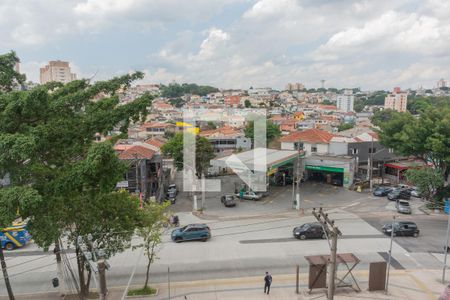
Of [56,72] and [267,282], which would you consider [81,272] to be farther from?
[56,72]

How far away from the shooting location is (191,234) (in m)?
22.6

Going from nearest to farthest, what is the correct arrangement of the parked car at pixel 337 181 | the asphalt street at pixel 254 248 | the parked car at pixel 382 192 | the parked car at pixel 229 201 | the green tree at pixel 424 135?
the asphalt street at pixel 254 248
the green tree at pixel 424 135
the parked car at pixel 229 201
the parked car at pixel 382 192
the parked car at pixel 337 181

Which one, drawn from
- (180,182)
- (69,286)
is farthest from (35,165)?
(180,182)

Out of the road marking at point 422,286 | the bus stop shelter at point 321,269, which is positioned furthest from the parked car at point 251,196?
the bus stop shelter at point 321,269

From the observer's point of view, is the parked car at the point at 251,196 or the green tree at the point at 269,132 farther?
the green tree at the point at 269,132

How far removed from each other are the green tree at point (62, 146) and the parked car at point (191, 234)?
9007mm

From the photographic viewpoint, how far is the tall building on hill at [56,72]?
16962 cm

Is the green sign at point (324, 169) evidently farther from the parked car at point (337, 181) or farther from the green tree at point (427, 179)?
the green tree at point (427, 179)

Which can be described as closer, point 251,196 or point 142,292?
point 142,292

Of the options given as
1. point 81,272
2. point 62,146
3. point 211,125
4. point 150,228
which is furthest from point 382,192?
point 211,125

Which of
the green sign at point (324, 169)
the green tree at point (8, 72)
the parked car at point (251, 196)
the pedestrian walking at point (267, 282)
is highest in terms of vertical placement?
the green tree at point (8, 72)

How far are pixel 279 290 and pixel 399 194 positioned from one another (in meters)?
21.6

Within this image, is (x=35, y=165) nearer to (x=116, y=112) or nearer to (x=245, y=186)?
(x=116, y=112)

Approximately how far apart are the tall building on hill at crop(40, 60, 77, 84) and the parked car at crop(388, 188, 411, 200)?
16334cm
